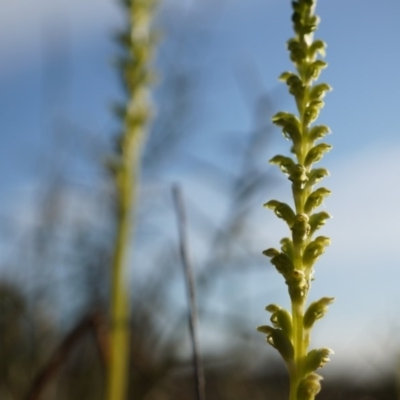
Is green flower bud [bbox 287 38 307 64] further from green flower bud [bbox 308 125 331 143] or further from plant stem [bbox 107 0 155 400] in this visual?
plant stem [bbox 107 0 155 400]

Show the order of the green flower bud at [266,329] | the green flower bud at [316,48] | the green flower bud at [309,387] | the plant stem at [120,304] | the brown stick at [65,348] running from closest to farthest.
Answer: the green flower bud at [309,387] < the green flower bud at [266,329] < the green flower bud at [316,48] < the brown stick at [65,348] < the plant stem at [120,304]

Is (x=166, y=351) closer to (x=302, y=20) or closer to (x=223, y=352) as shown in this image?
(x=223, y=352)

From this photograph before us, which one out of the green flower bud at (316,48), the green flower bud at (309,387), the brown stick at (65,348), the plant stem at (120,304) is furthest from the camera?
the plant stem at (120,304)

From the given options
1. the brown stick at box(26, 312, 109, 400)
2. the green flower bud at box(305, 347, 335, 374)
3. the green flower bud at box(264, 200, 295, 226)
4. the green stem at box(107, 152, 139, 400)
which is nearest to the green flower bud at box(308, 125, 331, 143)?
the green flower bud at box(264, 200, 295, 226)

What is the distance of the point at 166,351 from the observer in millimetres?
5281

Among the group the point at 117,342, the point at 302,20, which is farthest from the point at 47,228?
the point at 302,20

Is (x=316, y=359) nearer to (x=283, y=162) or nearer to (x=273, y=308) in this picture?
(x=273, y=308)

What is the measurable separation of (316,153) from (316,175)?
0.05m

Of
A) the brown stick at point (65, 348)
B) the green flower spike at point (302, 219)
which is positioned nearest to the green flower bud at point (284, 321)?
the green flower spike at point (302, 219)

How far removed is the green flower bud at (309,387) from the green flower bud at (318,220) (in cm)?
26

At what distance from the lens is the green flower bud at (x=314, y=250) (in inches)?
46.5

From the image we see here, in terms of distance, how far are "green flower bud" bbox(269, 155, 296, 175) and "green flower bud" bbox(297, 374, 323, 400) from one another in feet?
1.05

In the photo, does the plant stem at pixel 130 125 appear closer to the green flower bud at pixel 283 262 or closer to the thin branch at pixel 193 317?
the thin branch at pixel 193 317

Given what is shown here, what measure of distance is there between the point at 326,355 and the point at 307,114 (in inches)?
15.0
